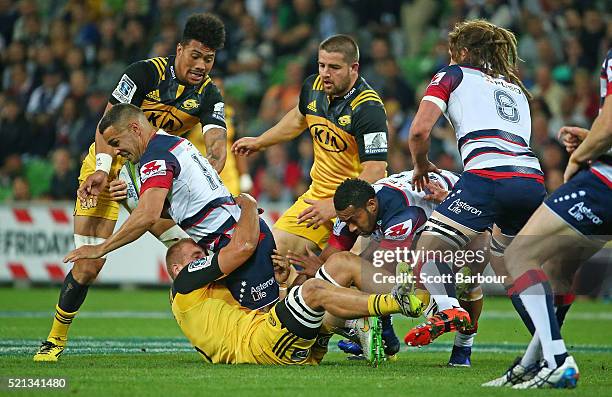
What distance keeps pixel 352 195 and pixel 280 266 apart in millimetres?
860

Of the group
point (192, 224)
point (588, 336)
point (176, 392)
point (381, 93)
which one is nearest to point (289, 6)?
point (381, 93)

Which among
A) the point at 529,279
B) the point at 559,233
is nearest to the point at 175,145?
the point at 529,279

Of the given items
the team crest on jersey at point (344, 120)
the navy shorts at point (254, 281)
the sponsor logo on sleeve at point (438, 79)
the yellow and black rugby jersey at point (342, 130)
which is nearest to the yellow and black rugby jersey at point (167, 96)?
the yellow and black rugby jersey at point (342, 130)

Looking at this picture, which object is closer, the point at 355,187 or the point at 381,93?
the point at 355,187

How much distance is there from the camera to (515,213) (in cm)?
795

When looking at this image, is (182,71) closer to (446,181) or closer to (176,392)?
(446,181)

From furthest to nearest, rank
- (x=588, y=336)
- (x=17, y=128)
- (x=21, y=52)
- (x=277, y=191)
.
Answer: (x=21, y=52) < (x=17, y=128) < (x=277, y=191) < (x=588, y=336)

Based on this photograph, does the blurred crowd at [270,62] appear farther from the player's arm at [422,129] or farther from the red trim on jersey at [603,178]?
the red trim on jersey at [603,178]

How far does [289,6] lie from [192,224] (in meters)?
13.2

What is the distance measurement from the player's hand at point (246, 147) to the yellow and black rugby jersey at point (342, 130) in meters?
0.54

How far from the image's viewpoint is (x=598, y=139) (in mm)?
6527

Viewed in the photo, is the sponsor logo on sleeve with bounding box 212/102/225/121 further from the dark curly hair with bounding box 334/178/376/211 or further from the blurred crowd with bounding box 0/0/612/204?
the blurred crowd with bounding box 0/0/612/204

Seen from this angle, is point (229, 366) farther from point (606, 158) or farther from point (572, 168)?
point (606, 158)

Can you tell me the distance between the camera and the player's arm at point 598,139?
650 cm
